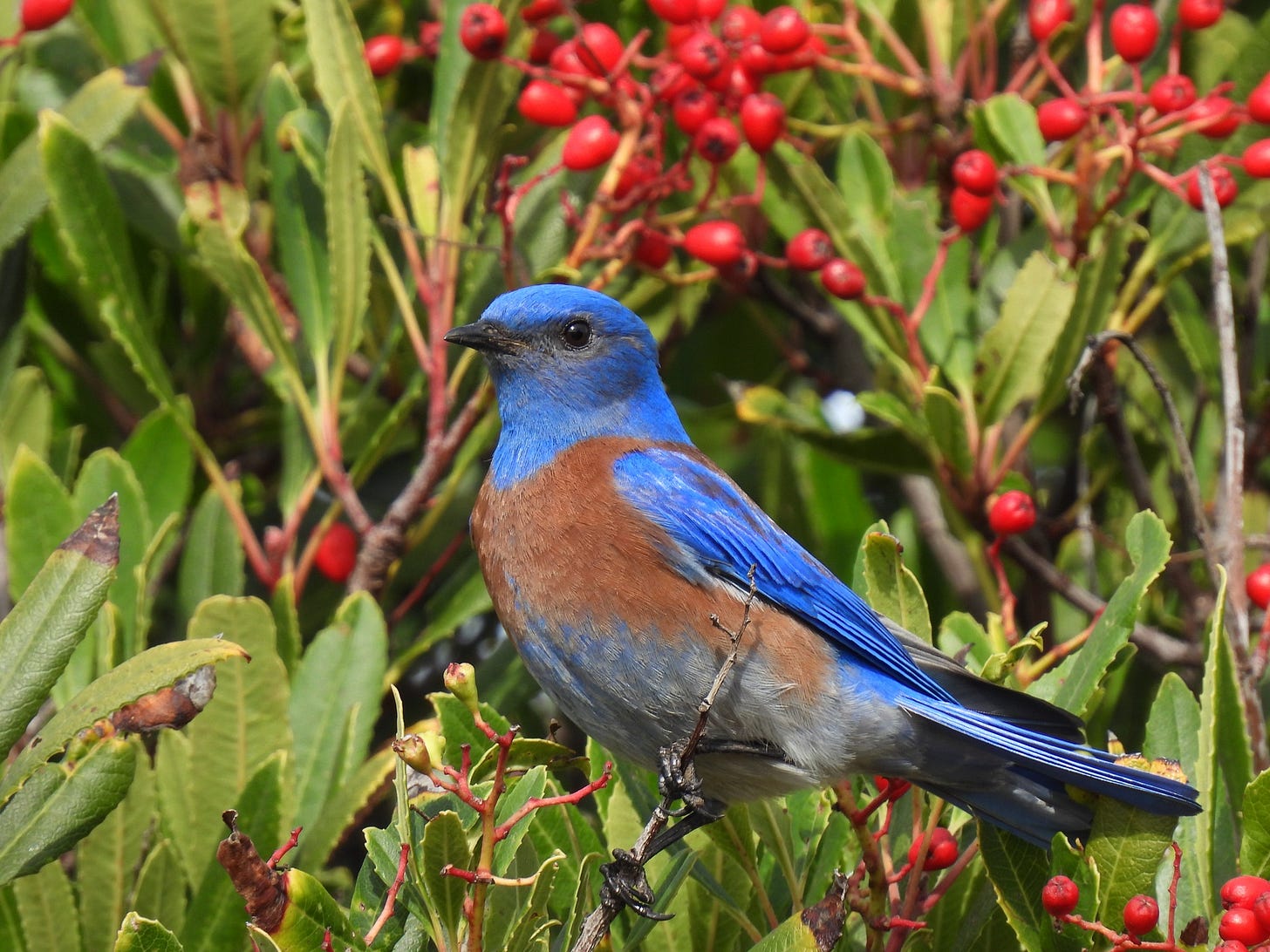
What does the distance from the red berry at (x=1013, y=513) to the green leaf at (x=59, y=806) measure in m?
2.41

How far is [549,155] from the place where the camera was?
489 centimetres

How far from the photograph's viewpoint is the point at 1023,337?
180 inches

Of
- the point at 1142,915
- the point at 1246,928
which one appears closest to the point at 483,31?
the point at 1142,915

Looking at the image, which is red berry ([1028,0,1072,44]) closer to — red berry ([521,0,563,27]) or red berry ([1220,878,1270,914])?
red berry ([521,0,563,27])

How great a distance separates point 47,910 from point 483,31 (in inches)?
104

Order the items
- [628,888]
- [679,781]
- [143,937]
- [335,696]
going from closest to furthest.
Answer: [143,937] → [628,888] → [679,781] → [335,696]

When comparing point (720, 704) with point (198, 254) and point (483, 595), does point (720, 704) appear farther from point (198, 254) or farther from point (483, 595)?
point (198, 254)

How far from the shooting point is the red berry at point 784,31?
4.56 metres

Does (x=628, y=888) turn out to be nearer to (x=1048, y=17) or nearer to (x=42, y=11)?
(x=1048, y=17)

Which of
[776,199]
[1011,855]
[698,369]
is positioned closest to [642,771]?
[1011,855]

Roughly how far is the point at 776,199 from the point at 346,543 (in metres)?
1.73

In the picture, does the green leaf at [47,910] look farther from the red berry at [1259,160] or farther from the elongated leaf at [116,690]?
the red berry at [1259,160]

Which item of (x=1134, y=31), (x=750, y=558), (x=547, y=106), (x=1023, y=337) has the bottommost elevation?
(x=750, y=558)

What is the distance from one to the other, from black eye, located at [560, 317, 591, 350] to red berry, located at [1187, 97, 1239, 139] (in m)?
1.83
